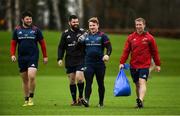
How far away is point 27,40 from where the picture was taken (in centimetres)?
2075

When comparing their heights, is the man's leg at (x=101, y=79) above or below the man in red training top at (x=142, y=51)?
below

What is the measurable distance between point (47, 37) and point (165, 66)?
42.5 ft

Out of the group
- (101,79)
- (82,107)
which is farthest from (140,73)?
(82,107)

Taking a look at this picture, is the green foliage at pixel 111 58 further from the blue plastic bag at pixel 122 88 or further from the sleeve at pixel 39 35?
the blue plastic bag at pixel 122 88

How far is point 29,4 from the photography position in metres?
80.0

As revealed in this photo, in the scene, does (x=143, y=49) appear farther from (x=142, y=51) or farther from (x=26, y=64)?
(x=26, y=64)

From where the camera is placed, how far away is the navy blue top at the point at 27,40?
67.9ft

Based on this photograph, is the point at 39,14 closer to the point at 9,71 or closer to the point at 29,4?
the point at 29,4

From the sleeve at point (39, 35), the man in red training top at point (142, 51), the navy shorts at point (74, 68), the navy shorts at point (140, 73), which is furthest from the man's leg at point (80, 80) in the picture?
the man in red training top at point (142, 51)

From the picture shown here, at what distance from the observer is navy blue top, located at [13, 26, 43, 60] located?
67.9 feet

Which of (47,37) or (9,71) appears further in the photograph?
(47,37)

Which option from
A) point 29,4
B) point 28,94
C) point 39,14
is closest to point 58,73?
point 28,94

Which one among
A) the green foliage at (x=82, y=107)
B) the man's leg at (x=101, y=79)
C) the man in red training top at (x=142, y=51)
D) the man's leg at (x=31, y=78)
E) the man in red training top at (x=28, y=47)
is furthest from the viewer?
the man in red training top at (x=28, y=47)

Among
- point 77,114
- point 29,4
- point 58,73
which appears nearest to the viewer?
point 77,114
